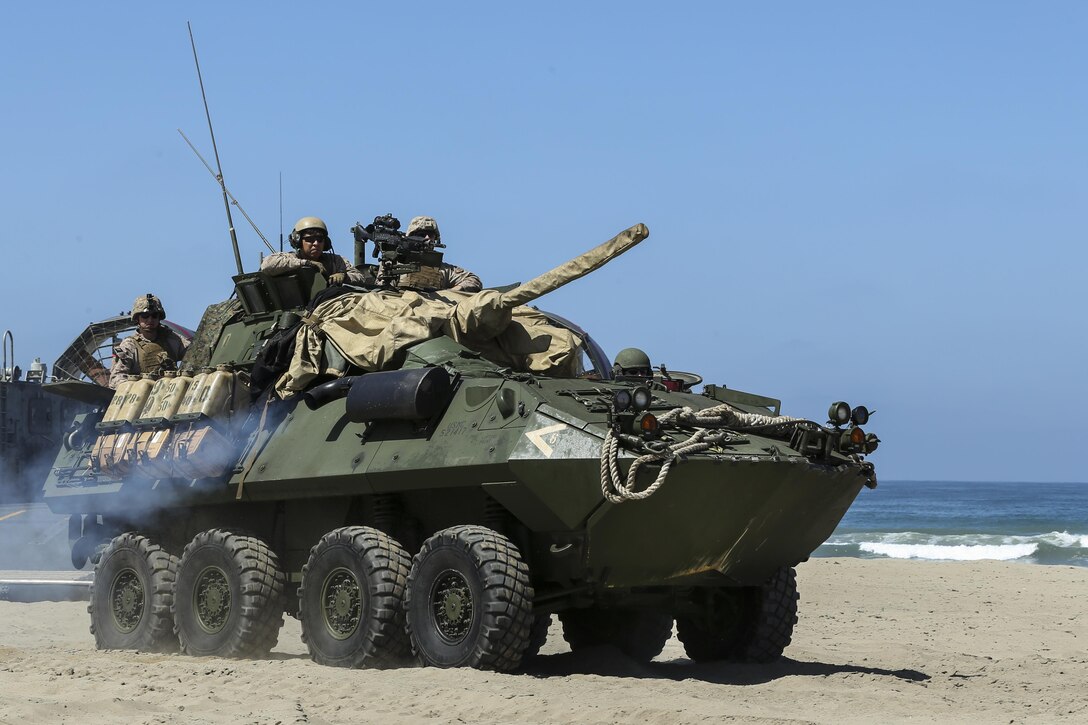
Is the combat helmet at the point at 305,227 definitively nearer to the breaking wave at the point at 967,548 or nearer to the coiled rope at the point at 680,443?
the coiled rope at the point at 680,443

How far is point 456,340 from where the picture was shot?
11.9m

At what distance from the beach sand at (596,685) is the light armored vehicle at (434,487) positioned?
44cm

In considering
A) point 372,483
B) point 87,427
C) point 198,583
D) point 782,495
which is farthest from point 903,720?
point 87,427

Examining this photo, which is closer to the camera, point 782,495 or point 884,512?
point 782,495

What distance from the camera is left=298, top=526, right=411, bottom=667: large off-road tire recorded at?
1076 cm

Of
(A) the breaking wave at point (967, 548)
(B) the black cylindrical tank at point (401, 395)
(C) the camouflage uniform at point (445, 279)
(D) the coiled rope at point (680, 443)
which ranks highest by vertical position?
(C) the camouflage uniform at point (445, 279)

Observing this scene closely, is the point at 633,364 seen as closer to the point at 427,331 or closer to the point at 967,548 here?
the point at 427,331

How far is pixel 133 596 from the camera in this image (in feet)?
44.2

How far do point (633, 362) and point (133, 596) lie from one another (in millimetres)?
4719

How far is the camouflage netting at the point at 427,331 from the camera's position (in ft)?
38.4

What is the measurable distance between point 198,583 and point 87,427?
268 cm

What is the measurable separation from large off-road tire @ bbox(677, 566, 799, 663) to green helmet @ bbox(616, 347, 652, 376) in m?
2.01

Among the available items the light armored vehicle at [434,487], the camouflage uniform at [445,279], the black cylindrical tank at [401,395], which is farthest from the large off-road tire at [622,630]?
the camouflage uniform at [445,279]

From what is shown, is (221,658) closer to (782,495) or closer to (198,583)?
(198,583)
